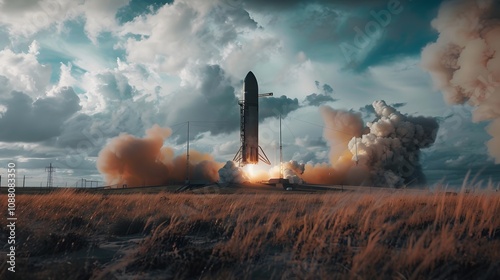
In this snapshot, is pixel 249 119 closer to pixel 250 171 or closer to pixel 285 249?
pixel 250 171

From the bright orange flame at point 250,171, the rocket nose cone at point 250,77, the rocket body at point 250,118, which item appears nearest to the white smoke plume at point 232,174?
the bright orange flame at point 250,171

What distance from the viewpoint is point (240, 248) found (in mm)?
7520

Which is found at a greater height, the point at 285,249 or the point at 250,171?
the point at 250,171

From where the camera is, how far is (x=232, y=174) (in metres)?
75.6

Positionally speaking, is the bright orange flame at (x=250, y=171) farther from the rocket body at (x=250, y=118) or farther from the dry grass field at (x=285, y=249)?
the dry grass field at (x=285, y=249)

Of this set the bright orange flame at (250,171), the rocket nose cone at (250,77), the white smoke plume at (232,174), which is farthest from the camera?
the bright orange flame at (250,171)

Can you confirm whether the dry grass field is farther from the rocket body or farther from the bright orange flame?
the bright orange flame

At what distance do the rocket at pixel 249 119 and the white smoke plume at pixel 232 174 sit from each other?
240 cm

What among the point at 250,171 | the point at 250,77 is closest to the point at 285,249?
the point at 250,77

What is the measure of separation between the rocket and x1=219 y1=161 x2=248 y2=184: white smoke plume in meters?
2.40

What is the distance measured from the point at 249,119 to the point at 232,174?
10.9 metres

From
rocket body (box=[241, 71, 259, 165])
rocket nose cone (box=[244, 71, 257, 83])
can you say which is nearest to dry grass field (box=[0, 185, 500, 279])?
rocket body (box=[241, 71, 259, 165])

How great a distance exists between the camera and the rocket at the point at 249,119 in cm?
7556

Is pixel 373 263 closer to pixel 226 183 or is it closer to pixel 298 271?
pixel 298 271
